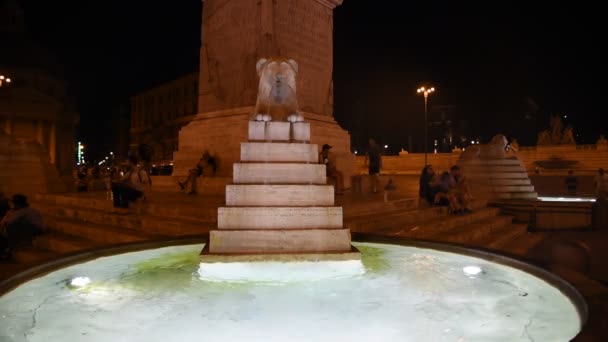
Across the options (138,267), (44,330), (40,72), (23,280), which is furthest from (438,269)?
(40,72)

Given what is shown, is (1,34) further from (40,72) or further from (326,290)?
(326,290)

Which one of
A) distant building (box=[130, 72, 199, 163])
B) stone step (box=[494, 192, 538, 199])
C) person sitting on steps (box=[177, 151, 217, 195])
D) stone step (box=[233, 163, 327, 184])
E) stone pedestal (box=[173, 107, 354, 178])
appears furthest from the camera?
distant building (box=[130, 72, 199, 163])

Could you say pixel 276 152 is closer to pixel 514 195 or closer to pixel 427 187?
pixel 427 187

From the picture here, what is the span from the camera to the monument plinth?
12.2 meters

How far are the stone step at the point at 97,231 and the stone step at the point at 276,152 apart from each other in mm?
2472

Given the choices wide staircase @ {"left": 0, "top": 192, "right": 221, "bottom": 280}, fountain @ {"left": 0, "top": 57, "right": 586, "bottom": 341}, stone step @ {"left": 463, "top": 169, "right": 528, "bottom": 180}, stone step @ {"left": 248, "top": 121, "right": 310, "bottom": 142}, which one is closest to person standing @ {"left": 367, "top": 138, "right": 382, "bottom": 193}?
stone step @ {"left": 463, "top": 169, "right": 528, "bottom": 180}

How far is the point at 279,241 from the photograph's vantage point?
5078 millimetres

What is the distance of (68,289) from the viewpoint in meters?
3.90

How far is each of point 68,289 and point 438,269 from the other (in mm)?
3601

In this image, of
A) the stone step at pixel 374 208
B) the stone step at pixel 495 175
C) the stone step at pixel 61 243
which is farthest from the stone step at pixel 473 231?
the stone step at pixel 61 243

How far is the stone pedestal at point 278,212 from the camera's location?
5.00 m

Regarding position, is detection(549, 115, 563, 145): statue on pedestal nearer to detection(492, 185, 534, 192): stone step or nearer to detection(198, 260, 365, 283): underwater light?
detection(492, 185, 534, 192): stone step

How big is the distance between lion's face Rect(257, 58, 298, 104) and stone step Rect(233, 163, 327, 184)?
1.00 meters

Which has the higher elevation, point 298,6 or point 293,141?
point 298,6
